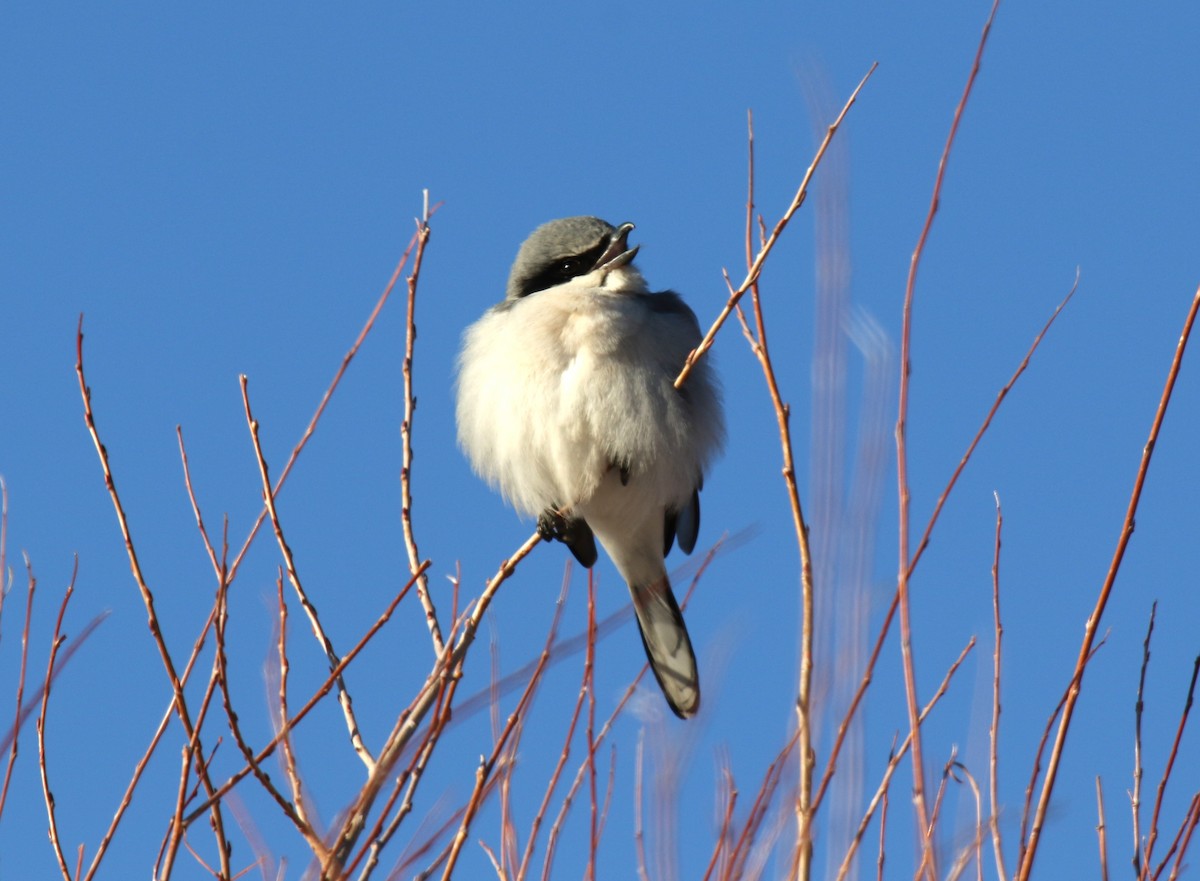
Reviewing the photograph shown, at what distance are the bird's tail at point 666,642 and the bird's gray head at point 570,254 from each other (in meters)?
1.27

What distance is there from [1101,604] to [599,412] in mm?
2848

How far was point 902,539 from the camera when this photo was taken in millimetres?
2373

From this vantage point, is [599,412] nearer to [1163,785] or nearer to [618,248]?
[618,248]

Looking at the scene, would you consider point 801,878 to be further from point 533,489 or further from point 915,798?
point 533,489

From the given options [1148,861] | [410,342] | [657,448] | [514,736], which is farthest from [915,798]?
[657,448]

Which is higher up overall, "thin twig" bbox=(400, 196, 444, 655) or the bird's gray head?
the bird's gray head

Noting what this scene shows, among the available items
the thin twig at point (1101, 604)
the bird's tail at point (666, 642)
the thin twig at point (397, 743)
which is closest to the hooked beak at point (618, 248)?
the bird's tail at point (666, 642)

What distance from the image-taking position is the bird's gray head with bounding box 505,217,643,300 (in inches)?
223

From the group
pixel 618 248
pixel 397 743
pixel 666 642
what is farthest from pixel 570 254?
pixel 397 743

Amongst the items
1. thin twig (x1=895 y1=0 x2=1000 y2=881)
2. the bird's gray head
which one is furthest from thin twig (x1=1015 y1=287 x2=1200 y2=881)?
the bird's gray head

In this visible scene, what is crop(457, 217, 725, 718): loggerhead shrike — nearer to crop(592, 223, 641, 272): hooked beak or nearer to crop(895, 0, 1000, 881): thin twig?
crop(592, 223, 641, 272): hooked beak

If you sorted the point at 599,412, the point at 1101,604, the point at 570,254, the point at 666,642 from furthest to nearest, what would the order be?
the point at 570,254
the point at 666,642
the point at 599,412
the point at 1101,604

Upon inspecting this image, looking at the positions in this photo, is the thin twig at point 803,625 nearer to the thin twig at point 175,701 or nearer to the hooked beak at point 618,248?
the thin twig at point 175,701

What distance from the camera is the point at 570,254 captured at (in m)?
5.78
